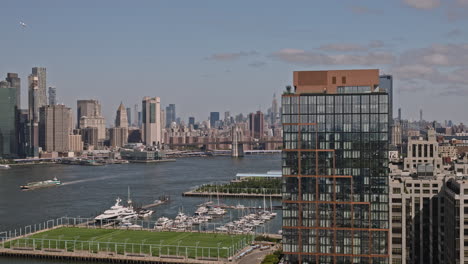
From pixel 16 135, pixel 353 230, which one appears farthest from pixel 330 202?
pixel 16 135

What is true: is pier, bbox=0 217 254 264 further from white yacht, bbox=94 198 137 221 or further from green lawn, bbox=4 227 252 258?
white yacht, bbox=94 198 137 221

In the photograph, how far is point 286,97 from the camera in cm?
3556

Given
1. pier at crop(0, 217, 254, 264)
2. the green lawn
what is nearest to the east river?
pier at crop(0, 217, 254, 264)

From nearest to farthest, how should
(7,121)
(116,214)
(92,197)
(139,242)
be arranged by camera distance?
1. (139,242)
2. (116,214)
3. (92,197)
4. (7,121)

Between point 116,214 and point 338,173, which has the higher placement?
point 338,173

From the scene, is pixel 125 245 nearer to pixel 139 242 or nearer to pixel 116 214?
pixel 139 242

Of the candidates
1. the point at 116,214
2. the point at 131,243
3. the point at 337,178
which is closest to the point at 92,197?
the point at 116,214

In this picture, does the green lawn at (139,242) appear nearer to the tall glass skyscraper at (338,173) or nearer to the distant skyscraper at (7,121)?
the tall glass skyscraper at (338,173)

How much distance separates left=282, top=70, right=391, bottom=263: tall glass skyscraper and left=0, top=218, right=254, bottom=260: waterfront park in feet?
43.2

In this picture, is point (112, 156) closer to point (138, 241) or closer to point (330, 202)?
point (138, 241)

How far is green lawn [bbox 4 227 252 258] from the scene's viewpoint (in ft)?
158

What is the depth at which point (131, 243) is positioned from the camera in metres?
49.9

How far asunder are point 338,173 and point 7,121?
171 m

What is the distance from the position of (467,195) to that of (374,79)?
7.75 meters
